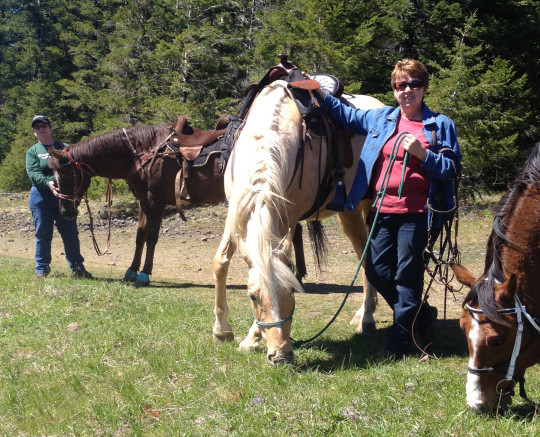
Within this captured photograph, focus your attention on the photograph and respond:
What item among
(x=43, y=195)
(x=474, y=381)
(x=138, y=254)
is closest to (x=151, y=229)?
(x=138, y=254)

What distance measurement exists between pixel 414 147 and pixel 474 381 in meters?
1.50

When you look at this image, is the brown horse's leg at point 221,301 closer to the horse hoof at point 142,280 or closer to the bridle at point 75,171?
the horse hoof at point 142,280

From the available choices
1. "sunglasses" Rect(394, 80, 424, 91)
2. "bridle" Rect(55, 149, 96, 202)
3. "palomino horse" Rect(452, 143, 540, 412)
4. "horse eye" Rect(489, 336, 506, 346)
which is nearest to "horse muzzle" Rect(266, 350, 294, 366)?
"palomino horse" Rect(452, 143, 540, 412)

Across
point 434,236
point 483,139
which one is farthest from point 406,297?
point 483,139

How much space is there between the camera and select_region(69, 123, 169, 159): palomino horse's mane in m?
7.29

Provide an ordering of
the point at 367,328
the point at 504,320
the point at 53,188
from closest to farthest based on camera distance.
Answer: the point at 504,320, the point at 367,328, the point at 53,188

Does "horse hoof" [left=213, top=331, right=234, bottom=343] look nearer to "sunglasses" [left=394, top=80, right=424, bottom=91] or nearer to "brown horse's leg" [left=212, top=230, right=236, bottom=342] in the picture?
"brown horse's leg" [left=212, top=230, right=236, bottom=342]

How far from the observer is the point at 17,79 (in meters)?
35.2

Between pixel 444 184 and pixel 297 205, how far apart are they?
110cm

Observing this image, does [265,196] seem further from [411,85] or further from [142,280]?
[142,280]

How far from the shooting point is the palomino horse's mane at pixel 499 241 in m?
2.64

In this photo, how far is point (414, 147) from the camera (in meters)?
3.35

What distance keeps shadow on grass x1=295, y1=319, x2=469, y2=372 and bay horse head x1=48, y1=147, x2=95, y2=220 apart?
14.5ft

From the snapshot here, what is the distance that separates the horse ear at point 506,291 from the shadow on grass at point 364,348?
1.14m
